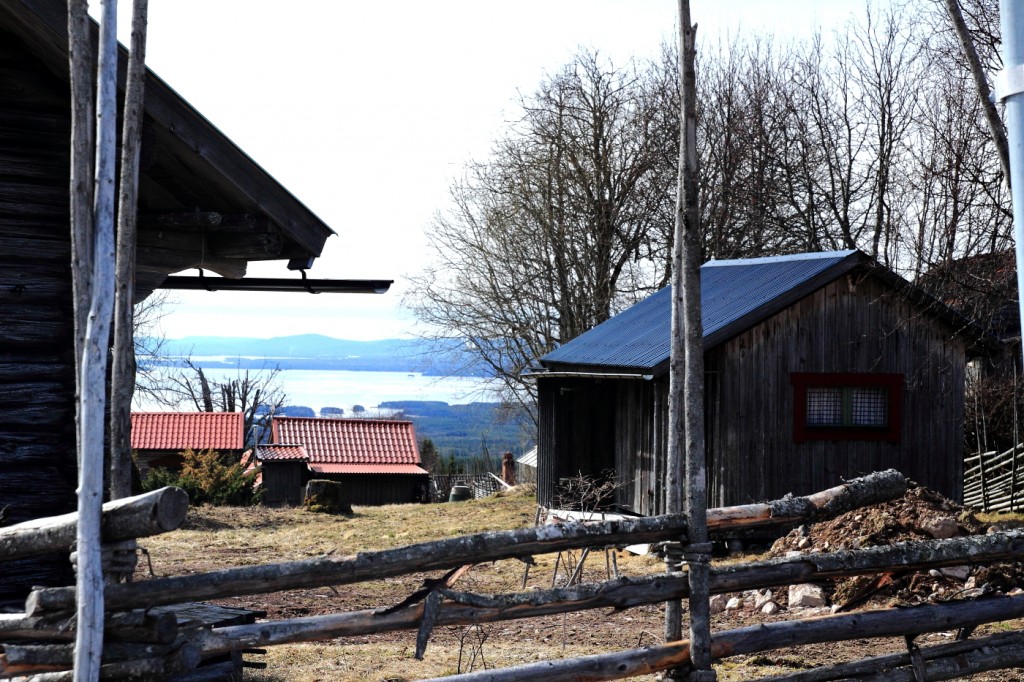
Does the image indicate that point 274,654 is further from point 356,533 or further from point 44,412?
point 356,533

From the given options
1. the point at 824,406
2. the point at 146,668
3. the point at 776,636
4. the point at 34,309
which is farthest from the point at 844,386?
the point at 146,668

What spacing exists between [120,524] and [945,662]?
4.76 metres

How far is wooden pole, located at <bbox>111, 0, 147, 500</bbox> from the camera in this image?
5.32m

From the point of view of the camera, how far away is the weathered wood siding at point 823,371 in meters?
14.8

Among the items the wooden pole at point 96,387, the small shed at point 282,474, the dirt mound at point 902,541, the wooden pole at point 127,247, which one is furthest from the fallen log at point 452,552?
the small shed at point 282,474

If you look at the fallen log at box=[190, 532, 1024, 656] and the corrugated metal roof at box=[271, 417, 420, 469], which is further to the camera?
the corrugated metal roof at box=[271, 417, 420, 469]

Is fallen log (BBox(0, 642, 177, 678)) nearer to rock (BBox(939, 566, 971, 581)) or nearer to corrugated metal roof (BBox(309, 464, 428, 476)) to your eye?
rock (BBox(939, 566, 971, 581))

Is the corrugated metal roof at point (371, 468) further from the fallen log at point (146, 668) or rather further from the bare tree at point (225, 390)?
the bare tree at point (225, 390)

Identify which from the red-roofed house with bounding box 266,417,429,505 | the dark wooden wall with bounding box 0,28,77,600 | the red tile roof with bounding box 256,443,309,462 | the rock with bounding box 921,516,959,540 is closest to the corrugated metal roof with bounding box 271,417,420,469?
the red-roofed house with bounding box 266,417,429,505

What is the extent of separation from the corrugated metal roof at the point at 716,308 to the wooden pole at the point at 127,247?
9.41 m

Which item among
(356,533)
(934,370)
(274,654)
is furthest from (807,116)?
(274,654)

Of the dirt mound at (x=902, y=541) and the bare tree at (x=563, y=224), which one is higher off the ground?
the bare tree at (x=563, y=224)

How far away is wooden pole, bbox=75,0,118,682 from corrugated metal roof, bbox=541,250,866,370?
32.9 ft

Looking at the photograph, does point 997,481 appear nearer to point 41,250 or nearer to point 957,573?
point 957,573
